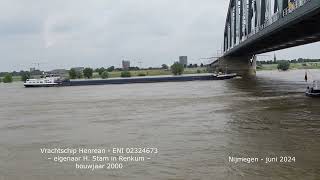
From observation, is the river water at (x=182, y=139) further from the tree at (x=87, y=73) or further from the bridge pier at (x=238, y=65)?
the tree at (x=87, y=73)

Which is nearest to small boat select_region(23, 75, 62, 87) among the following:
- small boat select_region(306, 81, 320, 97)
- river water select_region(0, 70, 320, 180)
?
river water select_region(0, 70, 320, 180)

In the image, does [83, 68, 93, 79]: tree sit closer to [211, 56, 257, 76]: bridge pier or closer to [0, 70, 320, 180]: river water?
[211, 56, 257, 76]: bridge pier

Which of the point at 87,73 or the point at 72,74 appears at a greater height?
the point at 87,73

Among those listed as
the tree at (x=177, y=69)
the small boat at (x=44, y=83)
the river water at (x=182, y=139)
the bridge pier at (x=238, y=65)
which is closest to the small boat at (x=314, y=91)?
the river water at (x=182, y=139)

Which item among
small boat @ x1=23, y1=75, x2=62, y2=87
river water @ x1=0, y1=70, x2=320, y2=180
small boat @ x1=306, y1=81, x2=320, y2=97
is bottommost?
small boat @ x1=23, y1=75, x2=62, y2=87

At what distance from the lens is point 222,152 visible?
18203mm

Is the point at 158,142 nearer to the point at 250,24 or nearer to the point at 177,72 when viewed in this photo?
the point at 250,24

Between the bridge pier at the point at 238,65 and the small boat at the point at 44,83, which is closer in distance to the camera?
the small boat at the point at 44,83

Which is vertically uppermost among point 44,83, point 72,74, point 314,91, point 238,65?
point 238,65

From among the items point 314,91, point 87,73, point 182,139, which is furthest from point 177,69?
point 182,139

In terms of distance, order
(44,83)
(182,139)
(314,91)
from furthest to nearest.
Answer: (44,83) → (314,91) → (182,139)

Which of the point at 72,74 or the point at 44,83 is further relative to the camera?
the point at 72,74

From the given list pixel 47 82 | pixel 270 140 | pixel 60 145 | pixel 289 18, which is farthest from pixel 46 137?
pixel 47 82

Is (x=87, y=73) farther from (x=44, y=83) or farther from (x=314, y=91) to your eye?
(x=314, y=91)
